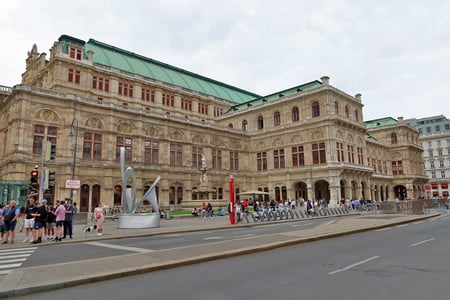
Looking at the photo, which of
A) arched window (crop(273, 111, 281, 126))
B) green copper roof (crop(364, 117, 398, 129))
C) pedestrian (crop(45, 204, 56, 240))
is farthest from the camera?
green copper roof (crop(364, 117, 398, 129))

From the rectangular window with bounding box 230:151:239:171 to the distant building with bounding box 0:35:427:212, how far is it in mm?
315

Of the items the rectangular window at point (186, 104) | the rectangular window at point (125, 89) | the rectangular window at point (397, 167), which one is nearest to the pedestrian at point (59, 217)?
the rectangular window at point (125, 89)

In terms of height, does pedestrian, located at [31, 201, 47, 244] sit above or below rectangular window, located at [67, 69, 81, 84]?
below

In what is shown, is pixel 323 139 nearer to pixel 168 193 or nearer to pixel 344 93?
pixel 344 93

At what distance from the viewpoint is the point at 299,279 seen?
22.5 feet

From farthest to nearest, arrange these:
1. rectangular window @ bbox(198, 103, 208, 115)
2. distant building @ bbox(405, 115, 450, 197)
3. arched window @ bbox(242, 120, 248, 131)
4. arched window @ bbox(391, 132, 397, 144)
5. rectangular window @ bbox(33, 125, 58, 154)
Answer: distant building @ bbox(405, 115, 450, 197)
arched window @ bbox(391, 132, 397, 144)
rectangular window @ bbox(198, 103, 208, 115)
arched window @ bbox(242, 120, 248, 131)
rectangular window @ bbox(33, 125, 58, 154)

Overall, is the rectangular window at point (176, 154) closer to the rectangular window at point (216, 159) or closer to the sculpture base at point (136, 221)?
the rectangular window at point (216, 159)

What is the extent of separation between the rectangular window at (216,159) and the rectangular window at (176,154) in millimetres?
6776

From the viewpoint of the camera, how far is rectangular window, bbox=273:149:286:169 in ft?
176

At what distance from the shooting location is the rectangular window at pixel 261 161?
2226 inches

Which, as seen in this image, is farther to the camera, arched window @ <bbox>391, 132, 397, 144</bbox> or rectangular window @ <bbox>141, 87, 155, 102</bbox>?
arched window @ <bbox>391, 132, 397, 144</bbox>

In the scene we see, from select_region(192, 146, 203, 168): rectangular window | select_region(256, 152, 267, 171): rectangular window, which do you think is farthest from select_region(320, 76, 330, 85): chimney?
select_region(192, 146, 203, 168): rectangular window

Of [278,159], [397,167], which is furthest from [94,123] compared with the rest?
[397,167]

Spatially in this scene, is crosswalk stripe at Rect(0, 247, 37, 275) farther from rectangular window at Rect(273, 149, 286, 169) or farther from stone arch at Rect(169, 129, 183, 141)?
rectangular window at Rect(273, 149, 286, 169)
